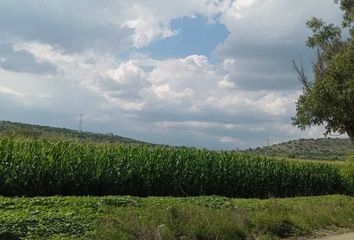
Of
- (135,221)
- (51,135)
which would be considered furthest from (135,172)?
(135,221)

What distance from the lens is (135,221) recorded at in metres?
11.1

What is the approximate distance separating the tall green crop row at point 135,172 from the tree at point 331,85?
3.83 m

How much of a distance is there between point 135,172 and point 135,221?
9430 millimetres

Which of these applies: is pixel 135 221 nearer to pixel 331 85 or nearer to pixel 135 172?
pixel 135 172

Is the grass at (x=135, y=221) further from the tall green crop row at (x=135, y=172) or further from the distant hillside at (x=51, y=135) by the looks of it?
the distant hillside at (x=51, y=135)

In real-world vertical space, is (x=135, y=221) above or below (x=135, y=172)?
below

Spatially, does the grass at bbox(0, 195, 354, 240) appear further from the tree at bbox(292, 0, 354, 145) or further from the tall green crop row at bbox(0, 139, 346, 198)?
the tree at bbox(292, 0, 354, 145)

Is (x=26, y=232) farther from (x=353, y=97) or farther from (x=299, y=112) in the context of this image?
(x=299, y=112)

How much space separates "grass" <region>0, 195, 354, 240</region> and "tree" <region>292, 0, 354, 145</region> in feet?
46.1

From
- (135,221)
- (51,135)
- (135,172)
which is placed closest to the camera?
(135,221)

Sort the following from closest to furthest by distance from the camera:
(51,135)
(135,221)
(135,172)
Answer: (135,221)
(135,172)
(51,135)

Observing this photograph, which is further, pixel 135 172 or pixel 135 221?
pixel 135 172

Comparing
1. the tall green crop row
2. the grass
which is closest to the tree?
the tall green crop row

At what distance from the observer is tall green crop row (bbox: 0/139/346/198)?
1714 cm
